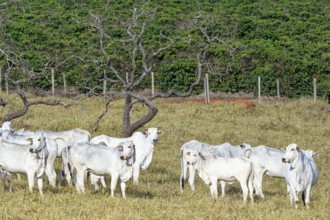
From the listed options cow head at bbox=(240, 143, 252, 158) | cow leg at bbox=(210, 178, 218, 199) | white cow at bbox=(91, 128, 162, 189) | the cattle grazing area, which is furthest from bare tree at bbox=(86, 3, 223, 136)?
cow leg at bbox=(210, 178, 218, 199)

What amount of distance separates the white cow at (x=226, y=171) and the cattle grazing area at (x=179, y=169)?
0.27 m

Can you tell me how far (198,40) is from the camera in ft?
135

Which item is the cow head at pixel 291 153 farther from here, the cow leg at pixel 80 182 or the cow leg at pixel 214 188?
the cow leg at pixel 80 182

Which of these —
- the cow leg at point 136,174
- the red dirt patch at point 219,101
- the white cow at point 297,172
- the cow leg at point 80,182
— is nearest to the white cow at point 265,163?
the white cow at point 297,172

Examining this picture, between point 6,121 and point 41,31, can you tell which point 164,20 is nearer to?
point 41,31

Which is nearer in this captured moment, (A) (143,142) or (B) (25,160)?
(B) (25,160)

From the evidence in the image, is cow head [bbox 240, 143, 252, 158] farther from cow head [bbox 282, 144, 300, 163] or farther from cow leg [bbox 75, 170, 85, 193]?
cow leg [bbox 75, 170, 85, 193]

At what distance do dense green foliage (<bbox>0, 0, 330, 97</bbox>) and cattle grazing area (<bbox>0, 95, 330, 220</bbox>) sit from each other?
3.68 metres

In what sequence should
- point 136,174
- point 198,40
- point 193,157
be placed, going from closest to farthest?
point 193,157, point 136,174, point 198,40

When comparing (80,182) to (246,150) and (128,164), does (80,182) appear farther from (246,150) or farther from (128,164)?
(246,150)

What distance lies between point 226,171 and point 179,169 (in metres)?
4.46

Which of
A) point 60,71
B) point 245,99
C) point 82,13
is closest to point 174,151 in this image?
point 245,99

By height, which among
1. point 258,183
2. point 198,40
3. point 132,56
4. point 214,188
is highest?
point 198,40

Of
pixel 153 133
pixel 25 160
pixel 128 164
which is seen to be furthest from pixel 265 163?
pixel 25 160
